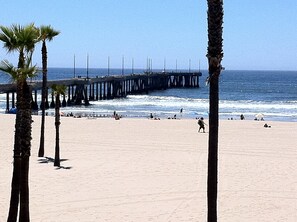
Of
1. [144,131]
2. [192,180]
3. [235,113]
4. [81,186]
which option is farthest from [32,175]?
[235,113]

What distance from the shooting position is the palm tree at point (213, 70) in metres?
9.03

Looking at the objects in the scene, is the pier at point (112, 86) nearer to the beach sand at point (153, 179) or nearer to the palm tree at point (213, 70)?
the beach sand at point (153, 179)

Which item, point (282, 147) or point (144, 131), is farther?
point (144, 131)

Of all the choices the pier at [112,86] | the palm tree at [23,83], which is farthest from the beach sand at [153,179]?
the pier at [112,86]

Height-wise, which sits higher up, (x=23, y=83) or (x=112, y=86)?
(x=23, y=83)

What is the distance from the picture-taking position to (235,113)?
64.6 meters

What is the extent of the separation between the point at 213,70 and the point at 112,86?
85150 millimetres

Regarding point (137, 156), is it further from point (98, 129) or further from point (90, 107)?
point (90, 107)

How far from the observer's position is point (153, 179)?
1938 centimetres

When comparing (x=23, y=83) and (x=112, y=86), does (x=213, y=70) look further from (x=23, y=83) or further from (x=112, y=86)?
(x=112, y=86)

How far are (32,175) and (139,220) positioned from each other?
6616 millimetres

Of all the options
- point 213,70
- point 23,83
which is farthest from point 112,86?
point 213,70

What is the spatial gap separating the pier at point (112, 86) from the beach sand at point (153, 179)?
36.0 meters

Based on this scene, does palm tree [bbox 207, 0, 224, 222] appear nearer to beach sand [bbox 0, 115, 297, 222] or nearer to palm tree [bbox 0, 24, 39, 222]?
palm tree [bbox 0, 24, 39, 222]
